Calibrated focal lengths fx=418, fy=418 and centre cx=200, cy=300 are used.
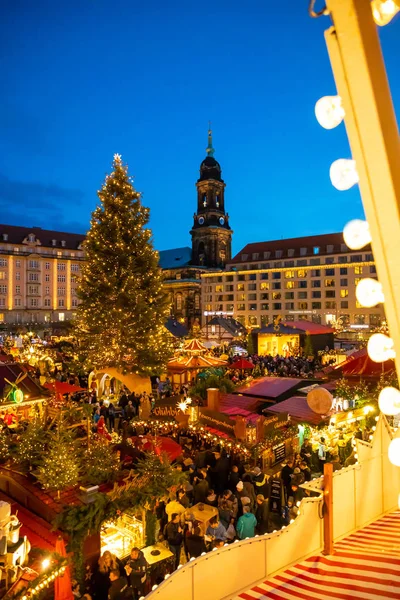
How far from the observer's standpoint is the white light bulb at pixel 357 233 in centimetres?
231

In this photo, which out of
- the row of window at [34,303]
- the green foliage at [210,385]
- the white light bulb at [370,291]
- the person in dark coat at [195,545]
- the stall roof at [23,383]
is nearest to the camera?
the white light bulb at [370,291]

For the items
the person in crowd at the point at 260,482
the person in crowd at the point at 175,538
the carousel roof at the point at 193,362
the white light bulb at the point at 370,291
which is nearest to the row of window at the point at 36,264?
the carousel roof at the point at 193,362

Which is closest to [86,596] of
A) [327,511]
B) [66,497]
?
[66,497]

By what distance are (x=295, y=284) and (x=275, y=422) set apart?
5939 centimetres

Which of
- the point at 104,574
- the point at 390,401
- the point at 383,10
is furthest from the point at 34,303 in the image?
the point at 383,10

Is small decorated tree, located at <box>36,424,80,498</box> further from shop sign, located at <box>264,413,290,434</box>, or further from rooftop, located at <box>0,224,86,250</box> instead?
rooftop, located at <box>0,224,86,250</box>

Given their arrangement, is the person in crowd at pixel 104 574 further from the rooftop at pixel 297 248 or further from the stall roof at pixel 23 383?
the rooftop at pixel 297 248

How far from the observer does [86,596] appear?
6.15 metres

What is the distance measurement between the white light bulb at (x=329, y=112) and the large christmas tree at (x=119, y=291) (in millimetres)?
17658

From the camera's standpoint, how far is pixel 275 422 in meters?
13.2

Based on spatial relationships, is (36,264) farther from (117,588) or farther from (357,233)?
(357,233)

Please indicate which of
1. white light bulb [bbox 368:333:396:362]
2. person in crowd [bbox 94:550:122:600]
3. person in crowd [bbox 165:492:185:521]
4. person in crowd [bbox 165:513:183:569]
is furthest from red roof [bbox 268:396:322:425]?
white light bulb [bbox 368:333:396:362]

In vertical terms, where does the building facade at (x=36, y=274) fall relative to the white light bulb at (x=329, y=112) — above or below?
above

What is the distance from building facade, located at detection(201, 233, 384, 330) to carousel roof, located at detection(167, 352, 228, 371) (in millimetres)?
40283
